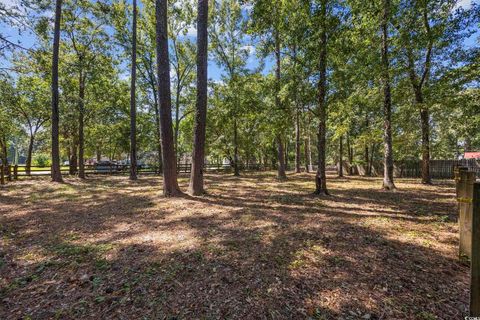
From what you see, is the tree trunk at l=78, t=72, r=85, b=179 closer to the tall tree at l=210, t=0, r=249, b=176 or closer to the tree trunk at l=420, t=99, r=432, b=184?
the tall tree at l=210, t=0, r=249, b=176

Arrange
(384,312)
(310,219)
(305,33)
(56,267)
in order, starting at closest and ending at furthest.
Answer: (384,312)
(56,267)
(310,219)
(305,33)

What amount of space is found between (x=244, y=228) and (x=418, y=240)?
3.20 m

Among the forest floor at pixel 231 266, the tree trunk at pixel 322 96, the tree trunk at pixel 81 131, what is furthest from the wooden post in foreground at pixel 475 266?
the tree trunk at pixel 81 131

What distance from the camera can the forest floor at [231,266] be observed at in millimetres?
2361

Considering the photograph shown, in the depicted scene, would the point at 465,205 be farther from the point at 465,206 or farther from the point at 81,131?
the point at 81,131

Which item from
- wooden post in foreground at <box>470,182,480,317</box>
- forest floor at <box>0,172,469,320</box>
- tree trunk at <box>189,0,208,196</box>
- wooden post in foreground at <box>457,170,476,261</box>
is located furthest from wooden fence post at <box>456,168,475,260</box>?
tree trunk at <box>189,0,208,196</box>

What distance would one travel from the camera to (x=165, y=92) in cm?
769

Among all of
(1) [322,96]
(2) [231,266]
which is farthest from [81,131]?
(2) [231,266]

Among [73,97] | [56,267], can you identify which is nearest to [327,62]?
[56,267]

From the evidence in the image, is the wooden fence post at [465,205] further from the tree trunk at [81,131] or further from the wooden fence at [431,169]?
the tree trunk at [81,131]

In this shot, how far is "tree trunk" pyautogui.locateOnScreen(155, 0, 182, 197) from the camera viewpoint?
7.46 meters

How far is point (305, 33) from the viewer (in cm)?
799

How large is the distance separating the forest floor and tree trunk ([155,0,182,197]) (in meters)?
2.17

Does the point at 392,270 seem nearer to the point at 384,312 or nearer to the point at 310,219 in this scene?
the point at 384,312
